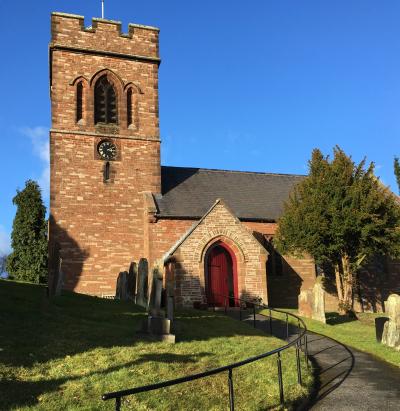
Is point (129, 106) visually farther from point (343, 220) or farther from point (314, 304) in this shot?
point (314, 304)

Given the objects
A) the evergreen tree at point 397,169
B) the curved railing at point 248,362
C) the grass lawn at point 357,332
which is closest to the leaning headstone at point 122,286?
the curved railing at point 248,362

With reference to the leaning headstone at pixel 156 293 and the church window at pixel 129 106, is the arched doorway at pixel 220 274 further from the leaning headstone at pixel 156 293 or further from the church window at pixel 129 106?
the church window at pixel 129 106

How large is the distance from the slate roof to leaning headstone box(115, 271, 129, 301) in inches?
174

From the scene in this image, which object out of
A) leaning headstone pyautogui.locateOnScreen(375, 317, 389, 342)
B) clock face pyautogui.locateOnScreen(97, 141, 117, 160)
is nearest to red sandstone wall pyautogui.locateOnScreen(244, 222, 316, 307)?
clock face pyautogui.locateOnScreen(97, 141, 117, 160)

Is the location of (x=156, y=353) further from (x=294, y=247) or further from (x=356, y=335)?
(x=294, y=247)

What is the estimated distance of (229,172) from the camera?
34.2 metres

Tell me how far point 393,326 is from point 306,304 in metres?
6.53

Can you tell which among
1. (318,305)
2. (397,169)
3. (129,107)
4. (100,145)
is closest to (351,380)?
(318,305)

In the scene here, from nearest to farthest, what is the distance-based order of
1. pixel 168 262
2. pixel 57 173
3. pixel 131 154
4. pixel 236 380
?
1. pixel 236 380
2. pixel 168 262
3. pixel 57 173
4. pixel 131 154

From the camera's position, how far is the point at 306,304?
21359 mm

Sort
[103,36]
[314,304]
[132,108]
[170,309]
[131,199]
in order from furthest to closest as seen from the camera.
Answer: [132,108] < [103,36] < [131,199] < [314,304] < [170,309]

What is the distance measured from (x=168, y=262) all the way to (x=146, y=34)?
637 inches

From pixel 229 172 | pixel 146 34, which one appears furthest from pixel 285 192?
pixel 146 34

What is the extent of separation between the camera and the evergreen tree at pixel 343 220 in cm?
2345
